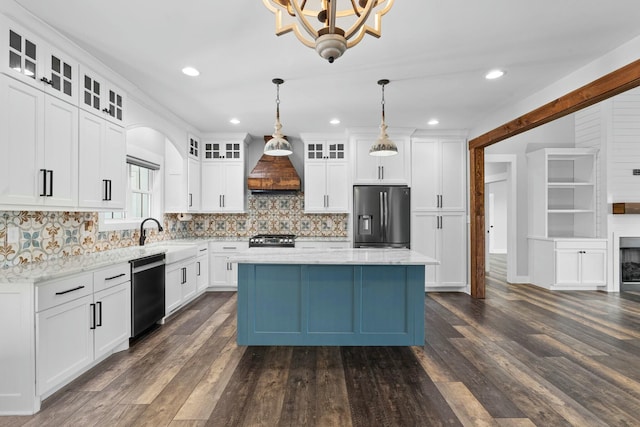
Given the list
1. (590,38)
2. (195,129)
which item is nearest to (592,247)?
(590,38)

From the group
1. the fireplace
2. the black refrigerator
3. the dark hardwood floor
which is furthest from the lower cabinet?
the black refrigerator

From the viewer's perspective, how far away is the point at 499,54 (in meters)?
2.81

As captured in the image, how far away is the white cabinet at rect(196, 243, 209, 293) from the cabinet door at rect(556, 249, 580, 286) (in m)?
5.74

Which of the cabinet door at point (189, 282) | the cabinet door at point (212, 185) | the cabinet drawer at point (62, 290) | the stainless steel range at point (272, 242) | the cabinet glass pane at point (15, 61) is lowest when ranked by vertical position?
the cabinet door at point (189, 282)

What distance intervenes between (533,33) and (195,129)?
14.9ft

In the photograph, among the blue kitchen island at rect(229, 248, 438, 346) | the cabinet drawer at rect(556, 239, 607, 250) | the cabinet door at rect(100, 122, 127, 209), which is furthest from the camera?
the cabinet drawer at rect(556, 239, 607, 250)

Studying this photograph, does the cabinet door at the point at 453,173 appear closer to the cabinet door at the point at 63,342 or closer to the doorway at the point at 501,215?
the doorway at the point at 501,215

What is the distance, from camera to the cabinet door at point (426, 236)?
17.0 ft

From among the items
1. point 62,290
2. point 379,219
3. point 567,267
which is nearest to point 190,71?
point 62,290

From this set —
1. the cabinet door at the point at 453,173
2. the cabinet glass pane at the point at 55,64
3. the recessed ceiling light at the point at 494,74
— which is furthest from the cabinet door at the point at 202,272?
the recessed ceiling light at the point at 494,74

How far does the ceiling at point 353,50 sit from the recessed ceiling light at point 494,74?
6 centimetres

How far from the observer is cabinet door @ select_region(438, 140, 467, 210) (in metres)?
5.22

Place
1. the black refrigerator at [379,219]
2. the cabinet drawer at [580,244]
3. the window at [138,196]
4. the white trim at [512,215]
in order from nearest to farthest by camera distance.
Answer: the window at [138,196] < the black refrigerator at [379,219] < the cabinet drawer at [580,244] < the white trim at [512,215]

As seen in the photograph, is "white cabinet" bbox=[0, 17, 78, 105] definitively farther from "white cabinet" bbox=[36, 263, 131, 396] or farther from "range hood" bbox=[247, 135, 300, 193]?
"range hood" bbox=[247, 135, 300, 193]
